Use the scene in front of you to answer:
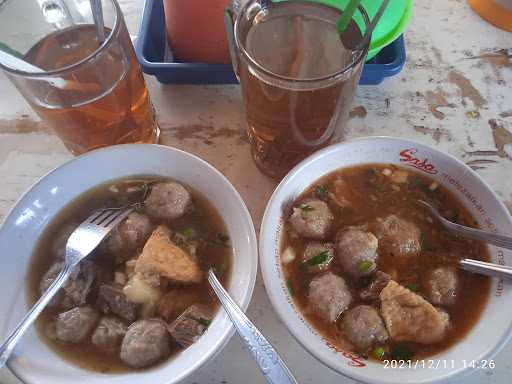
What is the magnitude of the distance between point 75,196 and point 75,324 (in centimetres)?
33

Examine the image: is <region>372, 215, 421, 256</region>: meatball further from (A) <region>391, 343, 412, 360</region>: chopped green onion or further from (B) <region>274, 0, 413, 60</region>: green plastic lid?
(B) <region>274, 0, 413, 60</region>: green plastic lid

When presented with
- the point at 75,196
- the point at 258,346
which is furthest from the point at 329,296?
the point at 75,196

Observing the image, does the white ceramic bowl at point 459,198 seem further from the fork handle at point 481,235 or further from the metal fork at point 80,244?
the metal fork at point 80,244

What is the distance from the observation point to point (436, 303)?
0.98 meters

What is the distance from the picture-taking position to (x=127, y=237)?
1.07 meters

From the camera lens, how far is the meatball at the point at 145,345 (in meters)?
0.91

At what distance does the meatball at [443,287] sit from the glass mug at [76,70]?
88 cm

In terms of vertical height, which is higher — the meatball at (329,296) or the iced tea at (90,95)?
the iced tea at (90,95)

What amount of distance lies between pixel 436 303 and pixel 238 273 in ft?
1.46

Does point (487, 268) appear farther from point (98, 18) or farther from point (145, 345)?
point (98, 18)

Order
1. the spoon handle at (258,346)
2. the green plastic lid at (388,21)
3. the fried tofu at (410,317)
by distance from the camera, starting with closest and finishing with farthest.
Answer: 1. the spoon handle at (258,346)
2. the fried tofu at (410,317)
3. the green plastic lid at (388,21)

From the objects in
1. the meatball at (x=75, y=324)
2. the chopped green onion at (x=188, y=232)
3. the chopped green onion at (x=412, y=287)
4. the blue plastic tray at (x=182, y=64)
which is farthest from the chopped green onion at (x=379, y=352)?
the blue plastic tray at (x=182, y=64)

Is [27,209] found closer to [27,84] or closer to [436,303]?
[27,84]

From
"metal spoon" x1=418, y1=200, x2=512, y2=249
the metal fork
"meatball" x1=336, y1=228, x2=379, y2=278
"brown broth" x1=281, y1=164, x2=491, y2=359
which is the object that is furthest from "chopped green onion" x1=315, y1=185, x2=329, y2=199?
the metal fork
